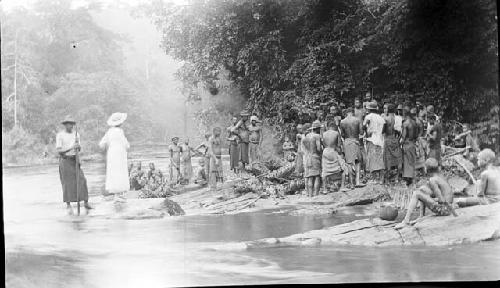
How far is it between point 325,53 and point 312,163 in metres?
1.17

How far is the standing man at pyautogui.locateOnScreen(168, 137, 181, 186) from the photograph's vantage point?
20.9 feet

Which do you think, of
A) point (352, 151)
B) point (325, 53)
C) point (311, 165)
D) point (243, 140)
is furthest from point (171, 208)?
point (325, 53)

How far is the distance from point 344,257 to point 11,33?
3.94 meters

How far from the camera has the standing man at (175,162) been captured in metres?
6.36

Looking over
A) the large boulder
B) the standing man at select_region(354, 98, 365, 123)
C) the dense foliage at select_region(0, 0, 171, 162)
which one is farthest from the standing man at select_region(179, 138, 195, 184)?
the standing man at select_region(354, 98, 365, 123)

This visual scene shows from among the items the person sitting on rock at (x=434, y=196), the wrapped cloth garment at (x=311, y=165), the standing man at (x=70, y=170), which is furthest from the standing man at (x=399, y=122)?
the standing man at (x=70, y=170)

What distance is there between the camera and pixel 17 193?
6.27 meters

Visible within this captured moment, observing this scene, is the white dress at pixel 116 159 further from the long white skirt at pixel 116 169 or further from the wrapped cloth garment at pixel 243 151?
the wrapped cloth garment at pixel 243 151

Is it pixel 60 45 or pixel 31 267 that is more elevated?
pixel 60 45

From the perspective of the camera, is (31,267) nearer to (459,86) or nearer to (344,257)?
(344,257)

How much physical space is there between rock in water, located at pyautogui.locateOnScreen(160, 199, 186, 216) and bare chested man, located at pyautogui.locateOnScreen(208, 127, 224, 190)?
40 cm

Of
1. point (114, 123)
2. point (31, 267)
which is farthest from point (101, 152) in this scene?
point (31, 267)

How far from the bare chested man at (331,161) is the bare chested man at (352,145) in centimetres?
7

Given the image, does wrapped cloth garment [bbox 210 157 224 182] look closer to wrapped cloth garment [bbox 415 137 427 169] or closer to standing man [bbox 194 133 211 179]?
standing man [bbox 194 133 211 179]
